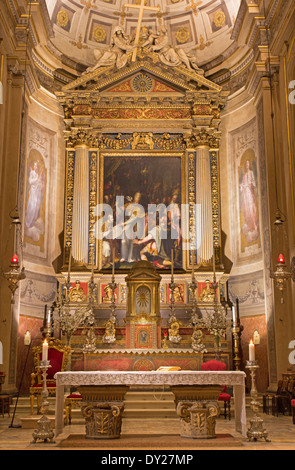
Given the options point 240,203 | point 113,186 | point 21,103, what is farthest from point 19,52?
point 240,203

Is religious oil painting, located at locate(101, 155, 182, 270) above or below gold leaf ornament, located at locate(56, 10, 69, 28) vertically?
below

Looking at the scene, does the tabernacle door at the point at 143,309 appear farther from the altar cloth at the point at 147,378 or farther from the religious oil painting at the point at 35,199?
the altar cloth at the point at 147,378

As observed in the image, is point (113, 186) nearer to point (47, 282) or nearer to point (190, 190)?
point (190, 190)

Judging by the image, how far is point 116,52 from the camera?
1433 cm

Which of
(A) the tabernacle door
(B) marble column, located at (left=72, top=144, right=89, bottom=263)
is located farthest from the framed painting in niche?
(A) the tabernacle door

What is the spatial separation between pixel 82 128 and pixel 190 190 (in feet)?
10.6

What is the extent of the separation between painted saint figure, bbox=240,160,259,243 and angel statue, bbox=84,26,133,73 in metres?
4.35

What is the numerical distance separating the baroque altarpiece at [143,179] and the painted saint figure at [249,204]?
0.69 meters

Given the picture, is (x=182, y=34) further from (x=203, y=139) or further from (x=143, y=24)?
(x=203, y=139)

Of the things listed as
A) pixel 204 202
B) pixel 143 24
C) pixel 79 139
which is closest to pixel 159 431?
pixel 204 202

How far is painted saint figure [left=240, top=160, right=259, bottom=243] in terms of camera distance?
12.8m

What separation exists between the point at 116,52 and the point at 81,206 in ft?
14.2

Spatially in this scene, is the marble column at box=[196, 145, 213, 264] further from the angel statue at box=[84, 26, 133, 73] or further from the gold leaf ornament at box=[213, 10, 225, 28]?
the gold leaf ornament at box=[213, 10, 225, 28]

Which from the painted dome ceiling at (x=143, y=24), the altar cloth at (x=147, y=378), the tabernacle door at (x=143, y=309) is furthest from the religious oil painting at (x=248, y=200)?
the altar cloth at (x=147, y=378)
